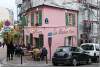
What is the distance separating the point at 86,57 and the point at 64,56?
275cm

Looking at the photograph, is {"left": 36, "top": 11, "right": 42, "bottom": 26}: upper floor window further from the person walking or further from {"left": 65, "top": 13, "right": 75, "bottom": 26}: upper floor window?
Answer: the person walking

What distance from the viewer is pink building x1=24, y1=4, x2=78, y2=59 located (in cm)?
3647

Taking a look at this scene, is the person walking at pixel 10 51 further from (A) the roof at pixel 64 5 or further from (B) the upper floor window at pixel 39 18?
(A) the roof at pixel 64 5

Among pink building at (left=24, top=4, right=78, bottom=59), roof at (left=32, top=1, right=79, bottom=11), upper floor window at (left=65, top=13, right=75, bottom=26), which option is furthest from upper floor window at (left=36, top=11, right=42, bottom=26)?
upper floor window at (left=65, top=13, right=75, bottom=26)

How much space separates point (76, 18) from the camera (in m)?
39.9

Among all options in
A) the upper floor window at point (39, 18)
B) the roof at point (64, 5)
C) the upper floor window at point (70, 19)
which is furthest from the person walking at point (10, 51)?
the upper floor window at point (70, 19)

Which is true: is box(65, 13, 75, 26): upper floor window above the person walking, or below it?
above

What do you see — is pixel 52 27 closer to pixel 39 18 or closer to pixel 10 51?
pixel 39 18

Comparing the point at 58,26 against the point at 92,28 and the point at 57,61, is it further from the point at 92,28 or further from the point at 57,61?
the point at 57,61

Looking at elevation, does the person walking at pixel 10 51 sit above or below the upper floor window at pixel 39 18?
below

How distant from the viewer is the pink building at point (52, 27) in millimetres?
36469

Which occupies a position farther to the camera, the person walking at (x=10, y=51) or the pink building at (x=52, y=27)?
the pink building at (x=52, y=27)

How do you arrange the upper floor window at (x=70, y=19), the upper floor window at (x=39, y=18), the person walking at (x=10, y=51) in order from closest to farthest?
the person walking at (x=10, y=51)
the upper floor window at (x=39, y=18)
the upper floor window at (x=70, y=19)

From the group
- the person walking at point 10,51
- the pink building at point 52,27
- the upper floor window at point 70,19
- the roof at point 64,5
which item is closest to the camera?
the person walking at point 10,51
